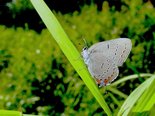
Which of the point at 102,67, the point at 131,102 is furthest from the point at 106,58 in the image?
the point at 131,102

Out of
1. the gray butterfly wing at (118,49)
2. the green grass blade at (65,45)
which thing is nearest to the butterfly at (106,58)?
the gray butterfly wing at (118,49)

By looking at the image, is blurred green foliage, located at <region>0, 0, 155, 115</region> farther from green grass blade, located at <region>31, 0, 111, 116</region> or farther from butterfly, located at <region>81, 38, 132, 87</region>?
green grass blade, located at <region>31, 0, 111, 116</region>

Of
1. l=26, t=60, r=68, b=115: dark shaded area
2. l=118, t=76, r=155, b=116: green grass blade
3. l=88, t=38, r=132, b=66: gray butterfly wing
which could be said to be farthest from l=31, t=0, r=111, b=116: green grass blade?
l=26, t=60, r=68, b=115: dark shaded area

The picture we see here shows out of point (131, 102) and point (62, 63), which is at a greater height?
point (62, 63)

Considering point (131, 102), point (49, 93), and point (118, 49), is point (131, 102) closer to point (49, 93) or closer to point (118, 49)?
point (118, 49)

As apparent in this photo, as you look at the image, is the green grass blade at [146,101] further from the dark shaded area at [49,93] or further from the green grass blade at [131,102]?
the dark shaded area at [49,93]

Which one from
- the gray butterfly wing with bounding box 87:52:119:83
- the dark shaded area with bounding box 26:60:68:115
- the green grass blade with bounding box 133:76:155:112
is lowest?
the green grass blade with bounding box 133:76:155:112
